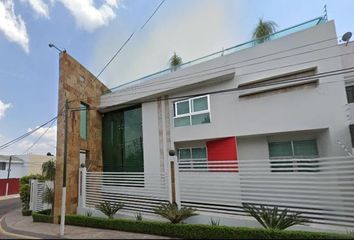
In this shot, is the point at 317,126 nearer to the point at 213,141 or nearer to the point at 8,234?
the point at 213,141

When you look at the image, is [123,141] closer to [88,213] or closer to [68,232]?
[88,213]

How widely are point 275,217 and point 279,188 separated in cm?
101

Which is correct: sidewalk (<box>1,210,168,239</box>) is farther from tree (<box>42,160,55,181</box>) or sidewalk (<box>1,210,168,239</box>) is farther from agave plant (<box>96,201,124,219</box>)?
tree (<box>42,160,55,181</box>)

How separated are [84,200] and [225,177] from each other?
22.2 feet

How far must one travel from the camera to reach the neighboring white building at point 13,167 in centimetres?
3359

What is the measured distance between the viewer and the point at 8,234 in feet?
29.2

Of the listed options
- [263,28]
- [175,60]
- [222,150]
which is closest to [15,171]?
[175,60]

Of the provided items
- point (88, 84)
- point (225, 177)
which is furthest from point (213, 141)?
point (88, 84)

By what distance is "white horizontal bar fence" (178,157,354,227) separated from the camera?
722 cm

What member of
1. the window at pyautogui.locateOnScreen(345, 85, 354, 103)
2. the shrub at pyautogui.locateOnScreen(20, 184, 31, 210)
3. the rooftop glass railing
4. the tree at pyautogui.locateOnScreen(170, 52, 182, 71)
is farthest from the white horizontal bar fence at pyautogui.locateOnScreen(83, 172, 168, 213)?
the window at pyautogui.locateOnScreen(345, 85, 354, 103)

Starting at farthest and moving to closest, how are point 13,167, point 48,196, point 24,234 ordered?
point 13,167 < point 48,196 < point 24,234

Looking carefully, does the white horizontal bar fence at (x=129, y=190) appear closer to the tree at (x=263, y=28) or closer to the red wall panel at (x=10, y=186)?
the tree at (x=263, y=28)

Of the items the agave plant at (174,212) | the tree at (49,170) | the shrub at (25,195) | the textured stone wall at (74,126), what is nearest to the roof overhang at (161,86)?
the textured stone wall at (74,126)

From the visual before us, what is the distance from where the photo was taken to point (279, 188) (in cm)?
793
